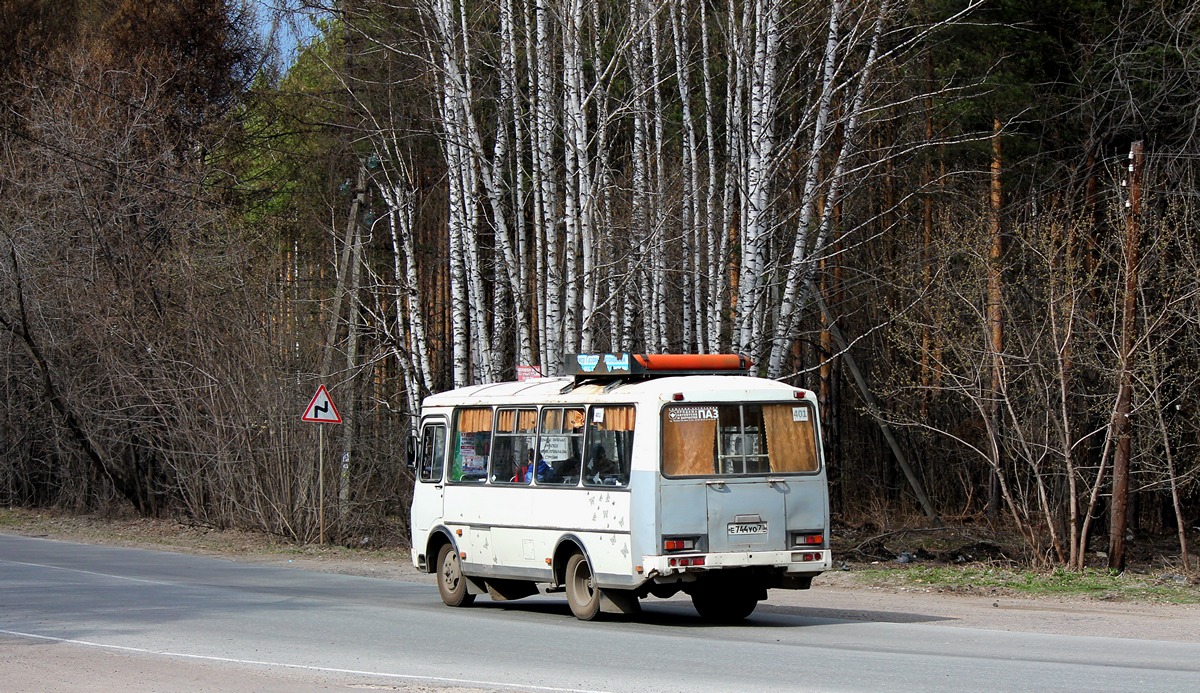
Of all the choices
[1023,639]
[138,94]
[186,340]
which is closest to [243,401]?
[186,340]

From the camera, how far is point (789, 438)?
48.2 ft

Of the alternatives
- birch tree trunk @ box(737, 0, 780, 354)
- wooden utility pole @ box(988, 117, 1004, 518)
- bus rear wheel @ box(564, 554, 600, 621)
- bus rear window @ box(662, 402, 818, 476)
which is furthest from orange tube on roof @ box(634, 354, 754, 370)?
wooden utility pole @ box(988, 117, 1004, 518)

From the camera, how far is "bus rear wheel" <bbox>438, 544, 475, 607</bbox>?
1711 centimetres

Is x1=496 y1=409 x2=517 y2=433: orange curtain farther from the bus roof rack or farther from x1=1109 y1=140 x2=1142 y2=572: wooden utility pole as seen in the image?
x1=1109 y1=140 x2=1142 y2=572: wooden utility pole

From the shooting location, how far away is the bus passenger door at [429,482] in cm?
1758

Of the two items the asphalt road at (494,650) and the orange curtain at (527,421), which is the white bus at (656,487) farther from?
the asphalt road at (494,650)

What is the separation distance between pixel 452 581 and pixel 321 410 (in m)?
9.27

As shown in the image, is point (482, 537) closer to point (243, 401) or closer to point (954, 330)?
point (954, 330)

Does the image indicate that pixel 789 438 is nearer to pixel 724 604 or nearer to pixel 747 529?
pixel 747 529

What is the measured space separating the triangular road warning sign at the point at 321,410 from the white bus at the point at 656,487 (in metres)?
9.70

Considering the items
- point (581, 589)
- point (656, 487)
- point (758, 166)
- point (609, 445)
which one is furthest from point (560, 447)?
point (758, 166)

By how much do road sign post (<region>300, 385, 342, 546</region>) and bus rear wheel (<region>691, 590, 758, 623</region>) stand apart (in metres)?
11.7

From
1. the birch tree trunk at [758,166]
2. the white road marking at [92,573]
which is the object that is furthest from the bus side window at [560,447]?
the birch tree trunk at [758,166]

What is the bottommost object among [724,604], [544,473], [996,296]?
[724,604]
